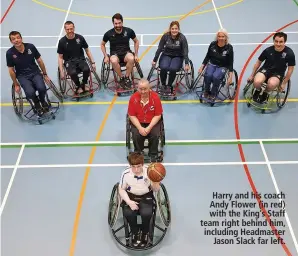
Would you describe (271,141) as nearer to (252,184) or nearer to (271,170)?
(271,170)

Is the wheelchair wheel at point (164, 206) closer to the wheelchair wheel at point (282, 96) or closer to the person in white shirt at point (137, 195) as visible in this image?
the person in white shirt at point (137, 195)

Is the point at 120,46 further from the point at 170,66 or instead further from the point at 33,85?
the point at 33,85

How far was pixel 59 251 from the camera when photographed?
12.8 feet

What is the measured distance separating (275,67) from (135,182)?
3.08 meters

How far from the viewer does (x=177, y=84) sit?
6.03 metres

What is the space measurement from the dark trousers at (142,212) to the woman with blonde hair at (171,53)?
2.59 metres

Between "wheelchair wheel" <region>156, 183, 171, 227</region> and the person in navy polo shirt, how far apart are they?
2501mm

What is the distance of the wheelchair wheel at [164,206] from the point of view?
3.75 metres

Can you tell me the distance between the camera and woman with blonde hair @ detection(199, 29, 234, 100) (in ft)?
17.8

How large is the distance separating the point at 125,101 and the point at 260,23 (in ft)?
12.9

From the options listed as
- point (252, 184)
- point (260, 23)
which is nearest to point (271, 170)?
point (252, 184)

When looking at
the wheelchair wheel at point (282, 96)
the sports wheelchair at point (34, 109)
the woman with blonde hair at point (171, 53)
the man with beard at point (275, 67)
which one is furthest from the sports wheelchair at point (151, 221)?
the wheelchair wheel at point (282, 96)

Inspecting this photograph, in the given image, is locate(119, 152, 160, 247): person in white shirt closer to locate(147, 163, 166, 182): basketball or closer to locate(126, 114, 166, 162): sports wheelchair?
locate(147, 163, 166, 182): basketball

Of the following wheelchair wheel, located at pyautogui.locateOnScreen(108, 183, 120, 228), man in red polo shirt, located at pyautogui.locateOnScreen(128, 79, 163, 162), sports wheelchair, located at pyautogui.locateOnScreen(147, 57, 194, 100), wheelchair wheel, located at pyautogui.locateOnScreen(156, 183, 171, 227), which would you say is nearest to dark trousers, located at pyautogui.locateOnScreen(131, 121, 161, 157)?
man in red polo shirt, located at pyautogui.locateOnScreen(128, 79, 163, 162)
